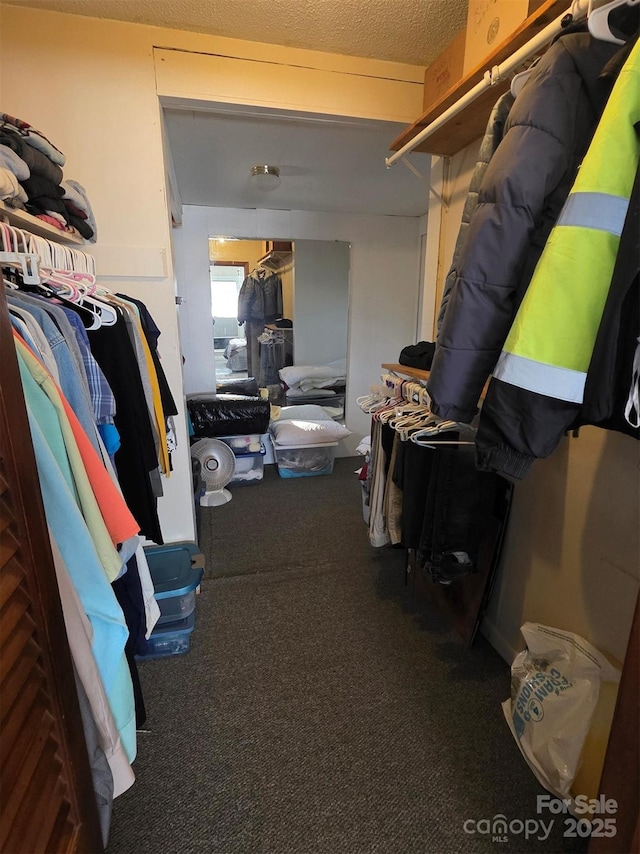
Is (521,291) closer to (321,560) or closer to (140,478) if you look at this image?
(140,478)

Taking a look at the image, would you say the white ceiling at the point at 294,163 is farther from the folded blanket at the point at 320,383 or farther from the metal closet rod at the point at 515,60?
the folded blanket at the point at 320,383

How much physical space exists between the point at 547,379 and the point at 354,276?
11.5ft

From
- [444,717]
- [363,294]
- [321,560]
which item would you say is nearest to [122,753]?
[444,717]

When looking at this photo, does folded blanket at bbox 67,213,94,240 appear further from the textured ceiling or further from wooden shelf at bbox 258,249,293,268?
wooden shelf at bbox 258,249,293,268

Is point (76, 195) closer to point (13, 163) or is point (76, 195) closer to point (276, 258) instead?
point (13, 163)

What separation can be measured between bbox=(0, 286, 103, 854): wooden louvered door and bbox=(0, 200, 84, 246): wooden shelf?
2.28ft

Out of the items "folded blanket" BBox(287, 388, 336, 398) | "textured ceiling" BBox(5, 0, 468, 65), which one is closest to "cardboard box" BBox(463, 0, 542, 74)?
"textured ceiling" BBox(5, 0, 468, 65)

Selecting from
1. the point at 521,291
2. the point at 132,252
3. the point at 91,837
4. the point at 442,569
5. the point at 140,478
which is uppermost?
the point at 132,252

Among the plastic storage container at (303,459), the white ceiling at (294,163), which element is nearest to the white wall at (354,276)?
the white ceiling at (294,163)

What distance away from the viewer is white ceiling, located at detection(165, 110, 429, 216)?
7.06 ft

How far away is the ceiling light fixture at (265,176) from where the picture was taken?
8.64ft

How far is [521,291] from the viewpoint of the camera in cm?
84

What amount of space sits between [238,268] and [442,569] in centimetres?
342

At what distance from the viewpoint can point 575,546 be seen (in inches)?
54.3
